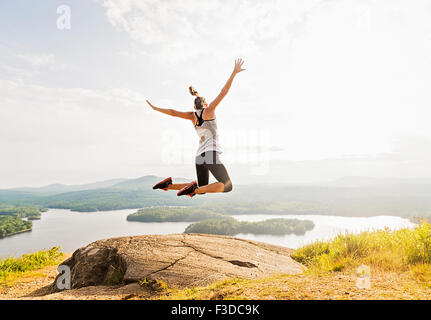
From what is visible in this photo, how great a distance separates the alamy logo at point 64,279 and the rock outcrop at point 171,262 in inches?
6.6

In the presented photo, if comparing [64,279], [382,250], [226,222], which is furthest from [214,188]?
[226,222]

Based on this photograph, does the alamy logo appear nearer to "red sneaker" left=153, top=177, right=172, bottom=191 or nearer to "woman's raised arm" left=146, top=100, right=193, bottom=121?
"red sneaker" left=153, top=177, right=172, bottom=191

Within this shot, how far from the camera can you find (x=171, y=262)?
7.97 m

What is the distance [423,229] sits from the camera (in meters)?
7.47

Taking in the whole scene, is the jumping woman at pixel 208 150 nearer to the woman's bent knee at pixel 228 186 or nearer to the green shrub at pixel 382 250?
the woman's bent knee at pixel 228 186

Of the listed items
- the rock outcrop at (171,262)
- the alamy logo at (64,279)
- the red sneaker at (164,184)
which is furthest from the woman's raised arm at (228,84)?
the alamy logo at (64,279)

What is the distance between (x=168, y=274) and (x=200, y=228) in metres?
49.7

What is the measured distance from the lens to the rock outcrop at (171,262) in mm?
7340

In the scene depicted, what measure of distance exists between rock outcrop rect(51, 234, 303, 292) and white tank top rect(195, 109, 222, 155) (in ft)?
10.8

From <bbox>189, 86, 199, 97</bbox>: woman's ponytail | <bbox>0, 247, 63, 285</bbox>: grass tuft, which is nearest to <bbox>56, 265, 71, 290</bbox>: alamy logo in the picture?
<bbox>0, 247, 63, 285</bbox>: grass tuft

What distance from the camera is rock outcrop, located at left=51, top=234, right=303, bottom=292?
734cm
